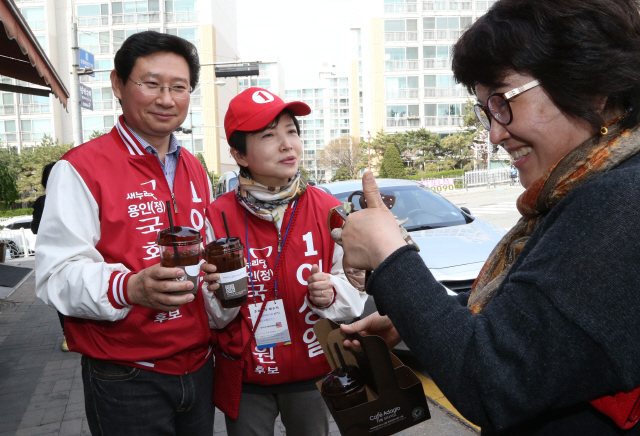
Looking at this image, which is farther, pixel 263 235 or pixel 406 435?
pixel 406 435

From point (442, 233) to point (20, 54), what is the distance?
14.2ft

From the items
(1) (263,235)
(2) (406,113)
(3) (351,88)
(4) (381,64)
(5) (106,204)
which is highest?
(3) (351,88)

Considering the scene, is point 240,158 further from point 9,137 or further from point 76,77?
point 9,137

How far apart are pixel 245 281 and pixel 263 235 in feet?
1.20

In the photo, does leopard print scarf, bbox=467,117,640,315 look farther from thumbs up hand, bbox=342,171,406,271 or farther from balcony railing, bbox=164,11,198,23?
balcony railing, bbox=164,11,198,23

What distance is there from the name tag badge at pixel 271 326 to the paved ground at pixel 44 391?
5.74 ft

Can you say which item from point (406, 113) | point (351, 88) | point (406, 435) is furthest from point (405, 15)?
point (351, 88)

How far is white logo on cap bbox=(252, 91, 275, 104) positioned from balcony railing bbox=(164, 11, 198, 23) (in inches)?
1892

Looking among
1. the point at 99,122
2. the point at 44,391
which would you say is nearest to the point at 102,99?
the point at 99,122

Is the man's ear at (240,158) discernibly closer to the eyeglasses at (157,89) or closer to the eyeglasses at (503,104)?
the eyeglasses at (157,89)

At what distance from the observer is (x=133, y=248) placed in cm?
192

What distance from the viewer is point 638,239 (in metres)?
0.88

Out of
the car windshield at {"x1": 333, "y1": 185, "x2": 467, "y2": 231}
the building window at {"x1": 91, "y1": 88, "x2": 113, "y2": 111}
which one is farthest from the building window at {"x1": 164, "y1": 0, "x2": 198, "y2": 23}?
the car windshield at {"x1": 333, "y1": 185, "x2": 467, "y2": 231}

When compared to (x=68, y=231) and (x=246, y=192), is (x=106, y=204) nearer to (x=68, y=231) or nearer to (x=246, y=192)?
(x=68, y=231)
